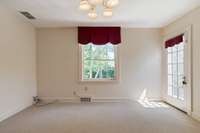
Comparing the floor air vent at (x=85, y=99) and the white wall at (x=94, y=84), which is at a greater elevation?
the white wall at (x=94, y=84)

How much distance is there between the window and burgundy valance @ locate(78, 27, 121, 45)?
0.76ft

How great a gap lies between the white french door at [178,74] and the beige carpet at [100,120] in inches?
12.8

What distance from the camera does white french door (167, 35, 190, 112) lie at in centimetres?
454

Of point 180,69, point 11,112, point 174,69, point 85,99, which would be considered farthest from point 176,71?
point 11,112

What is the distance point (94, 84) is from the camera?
6.09 m

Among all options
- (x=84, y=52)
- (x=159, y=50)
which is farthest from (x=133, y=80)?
(x=84, y=52)

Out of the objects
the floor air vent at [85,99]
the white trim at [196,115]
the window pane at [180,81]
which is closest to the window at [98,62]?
the floor air vent at [85,99]

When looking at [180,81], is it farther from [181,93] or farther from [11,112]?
[11,112]

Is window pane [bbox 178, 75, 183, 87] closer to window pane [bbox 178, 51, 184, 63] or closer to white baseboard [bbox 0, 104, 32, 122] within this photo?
window pane [bbox 178, 51, 184, 63]

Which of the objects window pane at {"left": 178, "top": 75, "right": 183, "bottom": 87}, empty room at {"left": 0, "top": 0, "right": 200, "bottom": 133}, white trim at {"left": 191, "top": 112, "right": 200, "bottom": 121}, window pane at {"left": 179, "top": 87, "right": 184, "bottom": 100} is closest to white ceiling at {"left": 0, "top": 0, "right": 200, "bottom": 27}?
empty room at {"left": 0, "top": 0, "right": 200, "bottom": 133}

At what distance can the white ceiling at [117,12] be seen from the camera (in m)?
3.87

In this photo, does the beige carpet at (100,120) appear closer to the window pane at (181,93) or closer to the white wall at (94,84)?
the window pane at (181,93)

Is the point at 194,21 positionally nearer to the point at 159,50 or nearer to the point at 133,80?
the point at 159,50

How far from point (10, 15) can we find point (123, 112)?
342 centimetres
